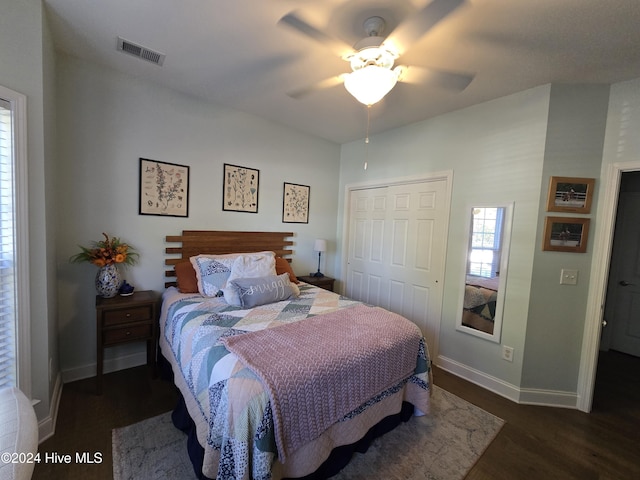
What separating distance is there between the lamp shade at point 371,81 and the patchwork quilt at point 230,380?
5.06ft

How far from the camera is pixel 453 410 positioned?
220cm

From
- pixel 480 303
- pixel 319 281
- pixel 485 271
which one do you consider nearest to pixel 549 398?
pixel 480 303

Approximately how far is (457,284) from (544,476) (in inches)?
58.8

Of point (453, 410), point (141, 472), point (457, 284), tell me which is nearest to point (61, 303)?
point (141, 472)

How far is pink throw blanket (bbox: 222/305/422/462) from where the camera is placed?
1.27m

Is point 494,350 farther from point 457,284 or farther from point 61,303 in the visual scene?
point 61,303

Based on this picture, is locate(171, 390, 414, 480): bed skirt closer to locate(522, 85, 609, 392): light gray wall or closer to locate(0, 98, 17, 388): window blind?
locate(0, 98, 17, 388): window blind

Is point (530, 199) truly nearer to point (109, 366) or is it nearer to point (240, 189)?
point (240, 189)

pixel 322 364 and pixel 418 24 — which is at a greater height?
pixel 418 24

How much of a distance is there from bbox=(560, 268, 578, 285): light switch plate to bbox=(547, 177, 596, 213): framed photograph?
0.50m

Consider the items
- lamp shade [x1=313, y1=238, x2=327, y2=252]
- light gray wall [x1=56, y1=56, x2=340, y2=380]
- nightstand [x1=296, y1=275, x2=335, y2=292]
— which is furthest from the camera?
lamp shade [x1=313, y1=238, x2=327, y2=252]

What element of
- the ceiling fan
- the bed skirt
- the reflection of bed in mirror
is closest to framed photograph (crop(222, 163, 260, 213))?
the ceiling fan

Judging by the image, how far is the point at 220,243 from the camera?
118 inches

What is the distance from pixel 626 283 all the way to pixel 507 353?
2323mm
